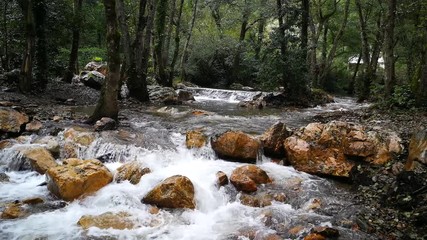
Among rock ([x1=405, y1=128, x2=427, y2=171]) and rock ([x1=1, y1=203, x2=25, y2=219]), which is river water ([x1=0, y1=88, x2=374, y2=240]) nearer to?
rock ([x1=1, y1=203, x2=25, y2=219])

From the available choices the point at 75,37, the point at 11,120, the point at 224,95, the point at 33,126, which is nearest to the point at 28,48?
the point at 75,37

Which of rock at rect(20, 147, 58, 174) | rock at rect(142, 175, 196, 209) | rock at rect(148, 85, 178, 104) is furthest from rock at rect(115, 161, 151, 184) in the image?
rock at rect(148, 85, 178, 104)

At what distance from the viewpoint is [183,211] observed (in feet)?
20.3

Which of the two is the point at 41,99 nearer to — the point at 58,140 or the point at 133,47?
the point at 133,47

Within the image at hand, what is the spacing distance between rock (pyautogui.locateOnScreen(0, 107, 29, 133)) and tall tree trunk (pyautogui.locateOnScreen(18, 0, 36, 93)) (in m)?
4.11

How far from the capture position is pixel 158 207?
6.27m

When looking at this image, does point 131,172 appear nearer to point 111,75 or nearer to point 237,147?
point 237,147

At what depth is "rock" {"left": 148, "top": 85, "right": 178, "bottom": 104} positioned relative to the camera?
1650 cm

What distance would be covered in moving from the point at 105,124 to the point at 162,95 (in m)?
7.64

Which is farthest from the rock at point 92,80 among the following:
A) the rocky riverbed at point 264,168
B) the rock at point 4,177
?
the rock at point 4,177

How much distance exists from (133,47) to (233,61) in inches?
553

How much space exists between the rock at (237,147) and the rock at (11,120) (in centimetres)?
492

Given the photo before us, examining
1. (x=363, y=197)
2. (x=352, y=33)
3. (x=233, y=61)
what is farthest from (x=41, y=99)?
(x=352, y=33)

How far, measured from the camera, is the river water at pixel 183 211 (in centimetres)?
545
